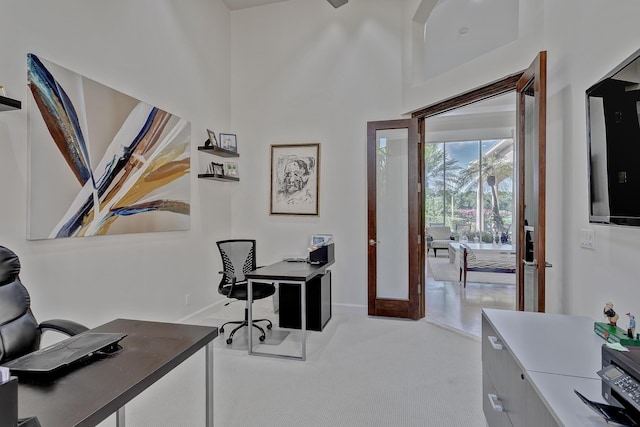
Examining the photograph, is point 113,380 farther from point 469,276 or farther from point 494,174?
point 494,174

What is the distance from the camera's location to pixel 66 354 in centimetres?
131

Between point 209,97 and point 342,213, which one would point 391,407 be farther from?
point 209,97

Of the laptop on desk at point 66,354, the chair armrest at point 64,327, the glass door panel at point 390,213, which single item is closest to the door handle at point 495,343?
the laptop on desk at point 66,354

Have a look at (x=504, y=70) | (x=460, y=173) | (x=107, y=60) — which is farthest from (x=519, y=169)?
(x=460, y=173)

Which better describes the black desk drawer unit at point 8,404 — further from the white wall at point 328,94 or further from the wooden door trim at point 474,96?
the white wall at point 328,94

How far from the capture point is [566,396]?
3.60 ft

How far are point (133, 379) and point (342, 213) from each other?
358 centimetres

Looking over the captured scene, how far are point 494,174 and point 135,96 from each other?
28.6 feet

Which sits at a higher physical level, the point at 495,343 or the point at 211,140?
the point at 211,140

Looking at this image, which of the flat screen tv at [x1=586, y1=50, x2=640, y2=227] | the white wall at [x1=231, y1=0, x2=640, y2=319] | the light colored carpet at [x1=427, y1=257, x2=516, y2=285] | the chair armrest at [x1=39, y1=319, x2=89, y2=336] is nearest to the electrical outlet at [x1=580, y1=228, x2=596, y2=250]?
the flat screen tv at [x1=586, y1=50, x2=640, y2=227]

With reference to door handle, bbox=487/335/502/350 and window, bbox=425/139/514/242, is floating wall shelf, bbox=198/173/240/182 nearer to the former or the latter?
door handle, bbox=487/335/502/350

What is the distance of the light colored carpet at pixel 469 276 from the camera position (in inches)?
254

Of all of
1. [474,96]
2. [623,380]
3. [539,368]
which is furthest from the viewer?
[474,96]

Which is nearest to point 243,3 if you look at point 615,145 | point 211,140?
point 211,140
